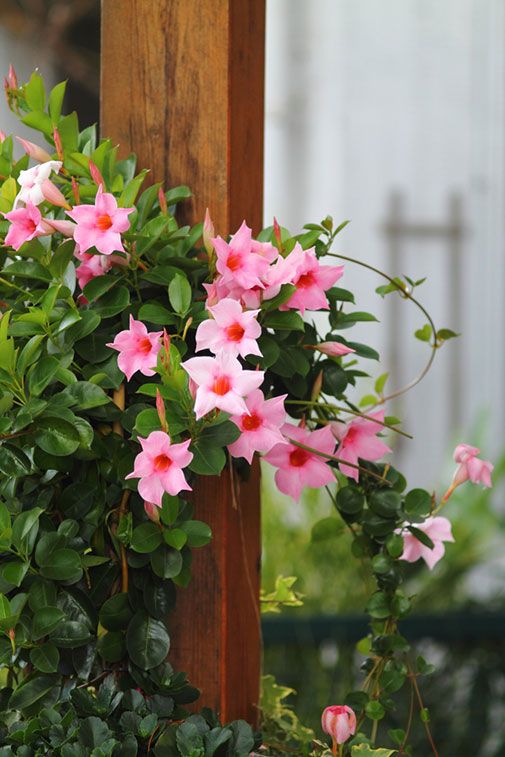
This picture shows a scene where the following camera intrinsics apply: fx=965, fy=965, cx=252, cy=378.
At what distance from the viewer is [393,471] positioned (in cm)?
102

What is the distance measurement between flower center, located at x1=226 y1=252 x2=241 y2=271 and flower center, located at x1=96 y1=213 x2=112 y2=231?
11cm

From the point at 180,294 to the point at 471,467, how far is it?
360 mm

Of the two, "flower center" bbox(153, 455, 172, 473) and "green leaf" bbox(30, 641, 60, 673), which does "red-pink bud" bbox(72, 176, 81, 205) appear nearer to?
"flower center" bbox(153, 455, 172, 473)

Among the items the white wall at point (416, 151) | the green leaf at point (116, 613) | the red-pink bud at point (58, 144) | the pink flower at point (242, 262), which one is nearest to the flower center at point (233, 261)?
the pink flower at point (242, 262)

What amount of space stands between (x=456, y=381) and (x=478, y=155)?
967 millimetres

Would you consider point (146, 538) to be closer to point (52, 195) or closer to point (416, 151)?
point (52, 195)

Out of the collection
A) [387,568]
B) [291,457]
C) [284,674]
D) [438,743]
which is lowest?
[438,743]

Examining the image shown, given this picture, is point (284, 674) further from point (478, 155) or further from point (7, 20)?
point (478, 155)

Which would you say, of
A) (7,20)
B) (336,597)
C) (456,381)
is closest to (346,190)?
(456,381)

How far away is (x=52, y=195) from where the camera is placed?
34.5 inches

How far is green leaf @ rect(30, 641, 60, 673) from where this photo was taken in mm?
836

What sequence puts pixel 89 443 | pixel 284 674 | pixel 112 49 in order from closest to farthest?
pixel 89 443 → pixel 112 49 → pixel 284 674

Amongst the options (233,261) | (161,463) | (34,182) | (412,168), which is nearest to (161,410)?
(161,463)

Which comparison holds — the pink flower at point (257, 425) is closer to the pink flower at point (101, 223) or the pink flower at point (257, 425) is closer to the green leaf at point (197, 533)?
the green leaf at point (197, 533)
